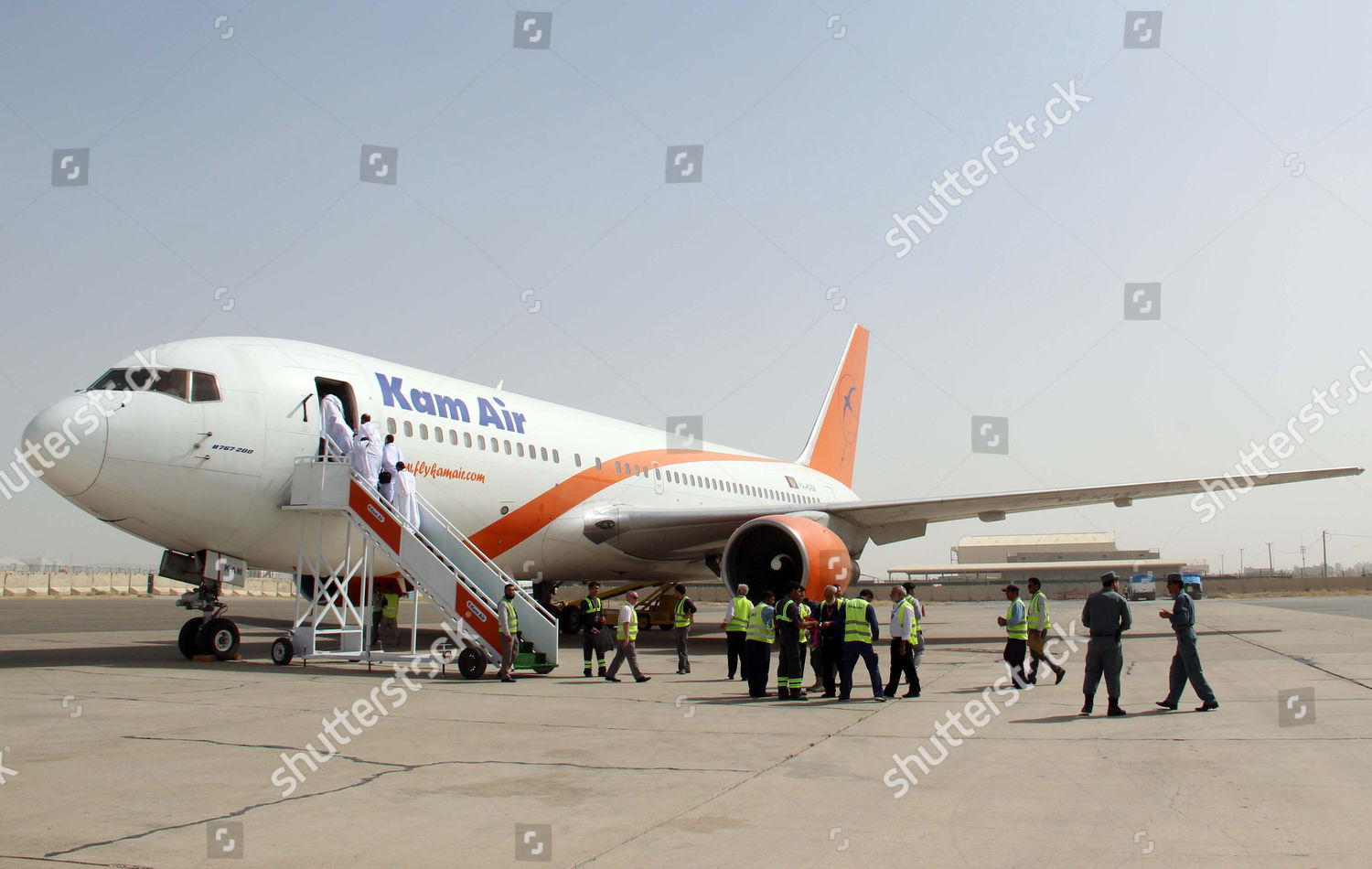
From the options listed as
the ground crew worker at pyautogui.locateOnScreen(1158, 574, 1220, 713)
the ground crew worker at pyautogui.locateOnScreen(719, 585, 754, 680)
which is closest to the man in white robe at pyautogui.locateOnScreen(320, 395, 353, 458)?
the ground crew worker at pyautogui.locateOnScreen(719, 585, 754, 680)

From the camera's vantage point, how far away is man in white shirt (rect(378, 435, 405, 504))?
42.5ft

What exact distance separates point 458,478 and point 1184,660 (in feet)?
32.3

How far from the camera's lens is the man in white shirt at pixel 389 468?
1297cm

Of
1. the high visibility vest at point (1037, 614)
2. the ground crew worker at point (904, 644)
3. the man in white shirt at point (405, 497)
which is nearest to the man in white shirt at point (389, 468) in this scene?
the man in white shirt at point (405, 497)

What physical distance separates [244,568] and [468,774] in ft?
26.9

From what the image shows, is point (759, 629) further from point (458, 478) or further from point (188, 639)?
point (188, 639)

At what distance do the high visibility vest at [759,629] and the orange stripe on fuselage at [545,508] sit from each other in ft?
19.3

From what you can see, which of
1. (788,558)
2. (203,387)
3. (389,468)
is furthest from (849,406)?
(203,387)

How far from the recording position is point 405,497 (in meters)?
13.1

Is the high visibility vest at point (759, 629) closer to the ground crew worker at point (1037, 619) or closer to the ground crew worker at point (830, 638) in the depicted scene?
the ground crew worker at point (830, 638)

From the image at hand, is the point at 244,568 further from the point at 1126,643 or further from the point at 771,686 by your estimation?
the point at 1126,643

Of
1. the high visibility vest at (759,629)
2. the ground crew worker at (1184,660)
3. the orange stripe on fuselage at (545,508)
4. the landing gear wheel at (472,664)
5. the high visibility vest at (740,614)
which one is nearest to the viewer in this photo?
the ground crew worker at (1184,660)

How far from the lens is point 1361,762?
655 cm

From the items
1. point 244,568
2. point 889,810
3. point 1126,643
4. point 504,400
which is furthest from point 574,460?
point 889,810
